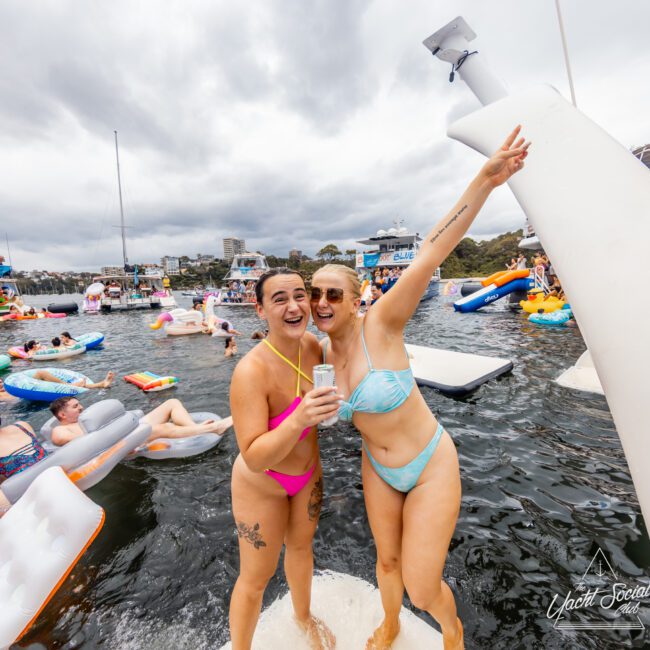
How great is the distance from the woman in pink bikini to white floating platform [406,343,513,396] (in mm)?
5766

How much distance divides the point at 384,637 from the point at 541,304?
1879 centimetres

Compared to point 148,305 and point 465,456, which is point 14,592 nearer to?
point 465,456

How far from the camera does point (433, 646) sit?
2.26m

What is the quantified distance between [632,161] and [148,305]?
42.4 meters

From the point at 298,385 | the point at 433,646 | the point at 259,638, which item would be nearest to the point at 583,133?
the point at 298,385

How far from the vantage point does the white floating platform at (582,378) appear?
22.3 ft

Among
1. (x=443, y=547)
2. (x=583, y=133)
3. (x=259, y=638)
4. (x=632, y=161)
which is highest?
(x=583, y=133)

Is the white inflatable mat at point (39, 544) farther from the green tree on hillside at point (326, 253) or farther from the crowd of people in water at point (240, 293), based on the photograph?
the green tree on hillside at point (326, 253)

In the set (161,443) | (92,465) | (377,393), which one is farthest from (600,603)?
(161,443)

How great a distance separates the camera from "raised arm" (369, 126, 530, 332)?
1.73 meters

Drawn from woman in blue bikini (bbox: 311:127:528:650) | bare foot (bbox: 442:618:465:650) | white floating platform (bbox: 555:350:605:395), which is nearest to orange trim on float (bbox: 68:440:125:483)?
woman in blue bikini (bbox: 311:127:528:650)

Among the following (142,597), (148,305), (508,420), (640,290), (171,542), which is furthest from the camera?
(148,305)

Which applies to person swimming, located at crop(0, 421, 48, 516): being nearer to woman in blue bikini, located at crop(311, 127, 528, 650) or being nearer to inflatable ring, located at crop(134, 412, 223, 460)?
inflatable ring, located at crop(134, 412, 223, 460)

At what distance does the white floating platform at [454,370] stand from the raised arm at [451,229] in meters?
5.94
